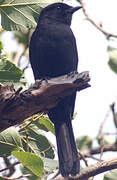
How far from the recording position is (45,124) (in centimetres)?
319

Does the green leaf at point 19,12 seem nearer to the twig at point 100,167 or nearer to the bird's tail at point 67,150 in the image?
the bird's tail at point 67,150

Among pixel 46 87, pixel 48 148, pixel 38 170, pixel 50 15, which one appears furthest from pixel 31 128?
pixel 50 15

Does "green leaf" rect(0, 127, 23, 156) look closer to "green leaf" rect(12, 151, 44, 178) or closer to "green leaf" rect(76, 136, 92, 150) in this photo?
"green leaf" rect(12, 151, 44, 178)

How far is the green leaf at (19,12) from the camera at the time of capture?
3186mm

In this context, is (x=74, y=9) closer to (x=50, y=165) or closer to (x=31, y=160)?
(x=50, y=165)

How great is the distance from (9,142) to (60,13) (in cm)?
165

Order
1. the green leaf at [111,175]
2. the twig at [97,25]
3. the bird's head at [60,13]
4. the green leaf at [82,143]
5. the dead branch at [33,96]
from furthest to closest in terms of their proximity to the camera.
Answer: the green leaf at [82,143] < the bird's head at [60,13] < the twig at [97,25] < the green leaf at [111,175] < the dead branch at [33,96]

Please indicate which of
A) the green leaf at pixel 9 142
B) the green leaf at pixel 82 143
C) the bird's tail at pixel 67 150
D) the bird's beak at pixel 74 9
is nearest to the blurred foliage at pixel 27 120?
the green leaf at pixel 9 142

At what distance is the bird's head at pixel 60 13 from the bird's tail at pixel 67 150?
1.03m

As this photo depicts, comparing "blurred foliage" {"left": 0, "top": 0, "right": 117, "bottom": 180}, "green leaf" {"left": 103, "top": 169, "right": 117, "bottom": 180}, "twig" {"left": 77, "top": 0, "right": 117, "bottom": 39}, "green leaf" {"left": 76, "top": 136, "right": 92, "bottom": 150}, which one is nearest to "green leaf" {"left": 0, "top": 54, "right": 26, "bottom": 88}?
"blurred foliage" {"left": 0, "top": 0, "right": 117, "bottom": 180}

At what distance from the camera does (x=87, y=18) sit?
4.14m

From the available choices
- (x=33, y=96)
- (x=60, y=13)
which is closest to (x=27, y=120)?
(x=33, y=96)

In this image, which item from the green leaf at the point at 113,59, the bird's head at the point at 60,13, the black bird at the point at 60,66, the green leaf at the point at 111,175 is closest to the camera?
A: the green leaf at the point at 111,175

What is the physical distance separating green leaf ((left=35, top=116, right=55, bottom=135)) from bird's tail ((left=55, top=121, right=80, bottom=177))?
0.86ft
